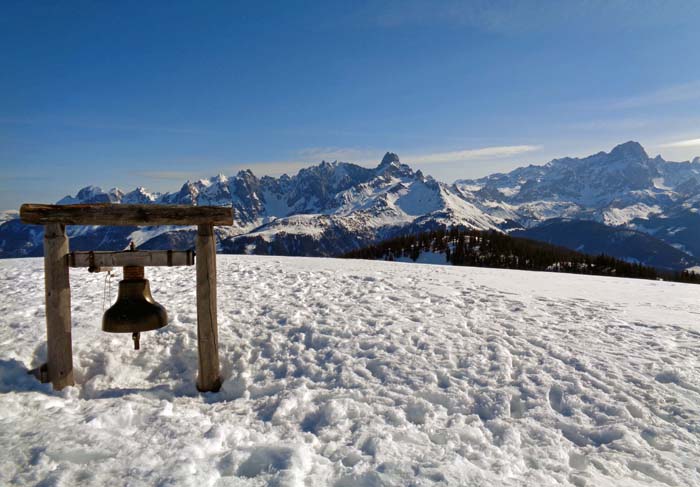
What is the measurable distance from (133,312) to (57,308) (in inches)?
59.8

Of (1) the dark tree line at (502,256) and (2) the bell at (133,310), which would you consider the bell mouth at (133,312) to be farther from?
(1) the dark tree line at (502,256)

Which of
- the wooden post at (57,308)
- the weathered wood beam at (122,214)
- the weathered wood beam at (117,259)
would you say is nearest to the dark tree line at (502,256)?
the weathered wood beam at (122,214)

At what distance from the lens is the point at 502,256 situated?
282 feet

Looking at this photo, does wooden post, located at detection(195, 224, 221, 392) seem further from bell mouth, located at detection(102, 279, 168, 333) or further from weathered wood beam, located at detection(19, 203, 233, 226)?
bell mouth, located at detection(102, 279, 168, 333)

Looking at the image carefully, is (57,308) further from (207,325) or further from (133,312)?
(207,325)

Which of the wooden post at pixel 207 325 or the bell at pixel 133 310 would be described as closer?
the bell at pixel 133 310

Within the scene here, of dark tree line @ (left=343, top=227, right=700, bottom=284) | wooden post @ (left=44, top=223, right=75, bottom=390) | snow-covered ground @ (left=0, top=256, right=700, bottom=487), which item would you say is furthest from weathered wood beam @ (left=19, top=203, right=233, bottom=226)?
dark tree line @ (left=343, top=227, right=700, bottom=284)

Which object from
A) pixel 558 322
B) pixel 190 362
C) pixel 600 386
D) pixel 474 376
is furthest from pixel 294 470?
pixel 558 322

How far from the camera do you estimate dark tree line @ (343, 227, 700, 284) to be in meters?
81.8

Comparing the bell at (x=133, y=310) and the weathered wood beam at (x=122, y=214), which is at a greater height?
the weathered wood beam at (x=122, y=214)

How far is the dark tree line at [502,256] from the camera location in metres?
81.8

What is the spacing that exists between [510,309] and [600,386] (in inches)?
172

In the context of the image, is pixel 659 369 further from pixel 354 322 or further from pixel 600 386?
pixel 354 322

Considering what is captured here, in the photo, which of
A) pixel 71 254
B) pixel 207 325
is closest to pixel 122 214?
pixel 71 254
